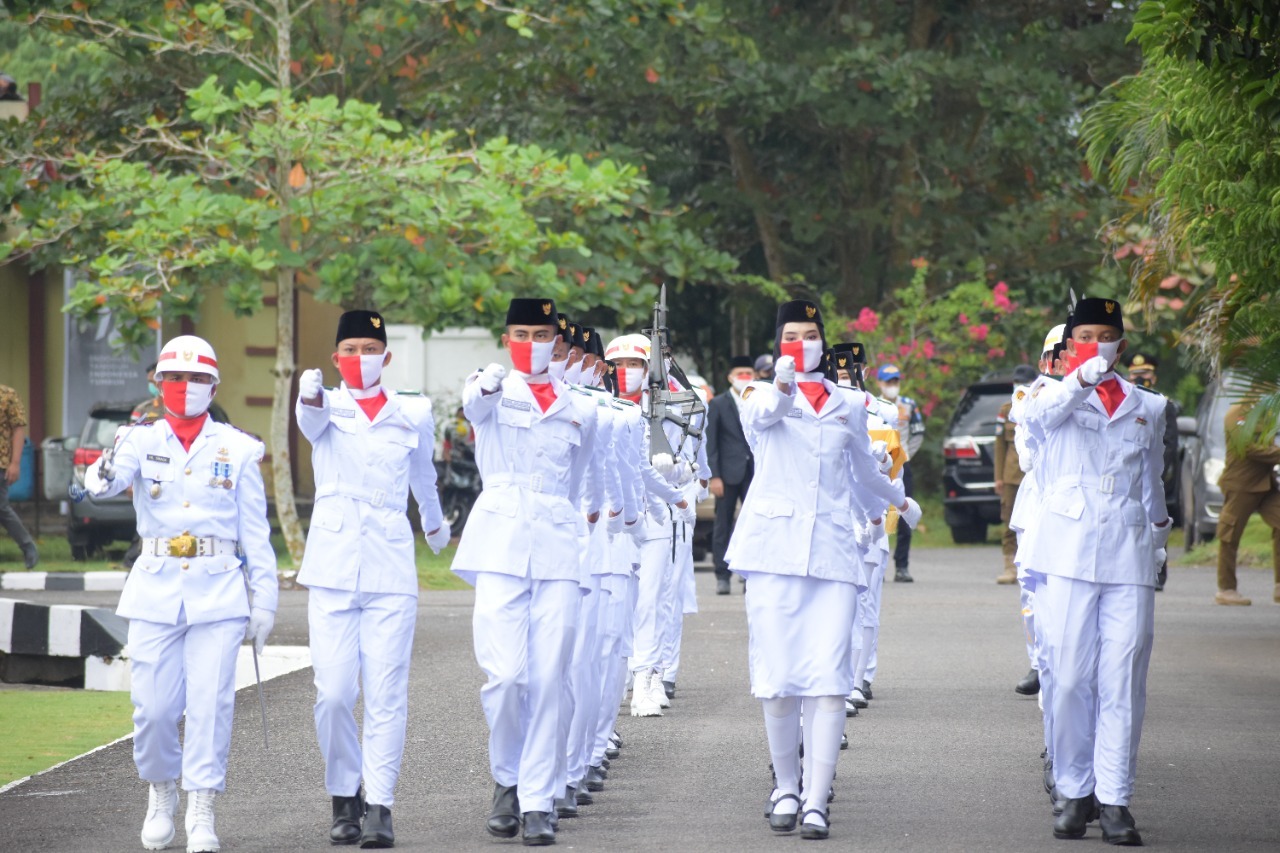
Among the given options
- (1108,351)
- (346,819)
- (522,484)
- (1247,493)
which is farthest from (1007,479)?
(346,819)

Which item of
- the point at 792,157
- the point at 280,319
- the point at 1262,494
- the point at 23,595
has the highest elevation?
the point at 792,157

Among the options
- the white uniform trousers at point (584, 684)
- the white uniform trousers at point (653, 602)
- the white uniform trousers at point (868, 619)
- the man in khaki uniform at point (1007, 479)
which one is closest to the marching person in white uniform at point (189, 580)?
the white uniform trousers at point (584, 684)

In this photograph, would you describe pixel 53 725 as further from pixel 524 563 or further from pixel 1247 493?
pixel 1247 493

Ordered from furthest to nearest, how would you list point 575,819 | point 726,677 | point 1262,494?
point 1262,494, point 726,677, point 575,819

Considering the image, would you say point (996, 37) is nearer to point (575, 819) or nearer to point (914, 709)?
point (914, 709)

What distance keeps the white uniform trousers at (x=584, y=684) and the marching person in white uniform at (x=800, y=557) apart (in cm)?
81

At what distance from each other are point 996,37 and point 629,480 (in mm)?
24513

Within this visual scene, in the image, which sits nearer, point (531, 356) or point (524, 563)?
point (524, 563)

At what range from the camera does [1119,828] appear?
8258 mm

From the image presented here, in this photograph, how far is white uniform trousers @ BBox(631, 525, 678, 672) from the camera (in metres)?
12.0

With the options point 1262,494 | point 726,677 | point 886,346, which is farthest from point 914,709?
point 886,346

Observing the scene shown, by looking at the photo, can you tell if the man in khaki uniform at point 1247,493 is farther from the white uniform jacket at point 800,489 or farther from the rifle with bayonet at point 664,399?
the white uniform jacket at point 800,489

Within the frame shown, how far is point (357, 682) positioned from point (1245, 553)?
17.9 meters

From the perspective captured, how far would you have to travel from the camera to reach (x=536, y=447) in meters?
8.62
